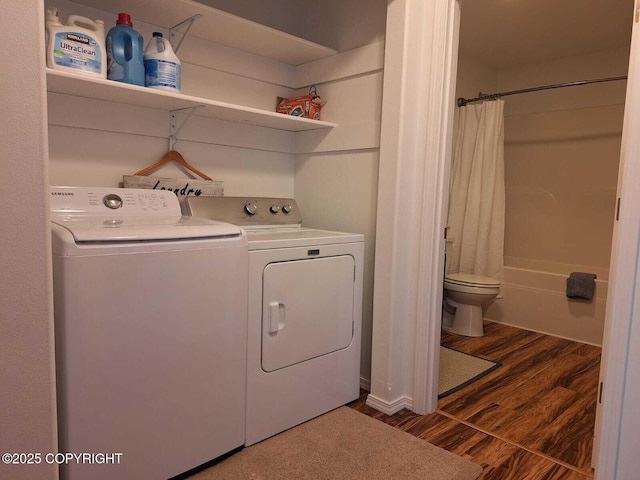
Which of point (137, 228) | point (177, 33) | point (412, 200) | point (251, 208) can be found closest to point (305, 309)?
point (251, 208)

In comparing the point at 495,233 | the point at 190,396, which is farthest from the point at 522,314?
the point at 190,396

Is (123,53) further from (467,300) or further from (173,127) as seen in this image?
(467,300)

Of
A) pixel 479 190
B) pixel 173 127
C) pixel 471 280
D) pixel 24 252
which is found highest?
pixel 173 127

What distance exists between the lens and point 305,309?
1.88 m

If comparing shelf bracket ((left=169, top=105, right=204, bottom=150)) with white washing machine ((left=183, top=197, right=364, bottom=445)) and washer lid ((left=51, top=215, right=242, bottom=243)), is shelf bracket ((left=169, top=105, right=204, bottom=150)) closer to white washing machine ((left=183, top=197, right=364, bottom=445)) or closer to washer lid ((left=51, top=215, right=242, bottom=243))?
white washing machine ((left=183, top=197, right=364, bottom=445))

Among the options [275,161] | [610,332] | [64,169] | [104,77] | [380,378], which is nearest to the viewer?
[610,332]

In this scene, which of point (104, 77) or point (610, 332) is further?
point (104, 77)

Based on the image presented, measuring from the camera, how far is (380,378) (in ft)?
6.86

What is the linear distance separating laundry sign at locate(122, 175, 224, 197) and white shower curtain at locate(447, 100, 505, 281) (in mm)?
2094

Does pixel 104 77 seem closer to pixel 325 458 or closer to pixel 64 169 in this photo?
pixel 64 169

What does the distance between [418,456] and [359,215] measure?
3.75ft

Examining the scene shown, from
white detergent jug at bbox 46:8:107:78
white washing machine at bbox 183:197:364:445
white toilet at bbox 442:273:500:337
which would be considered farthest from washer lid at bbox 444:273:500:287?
white detergent jug at bbox 46:8:107:78

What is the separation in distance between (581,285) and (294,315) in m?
2.51

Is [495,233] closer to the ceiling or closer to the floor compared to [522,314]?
closer to the ceiling
